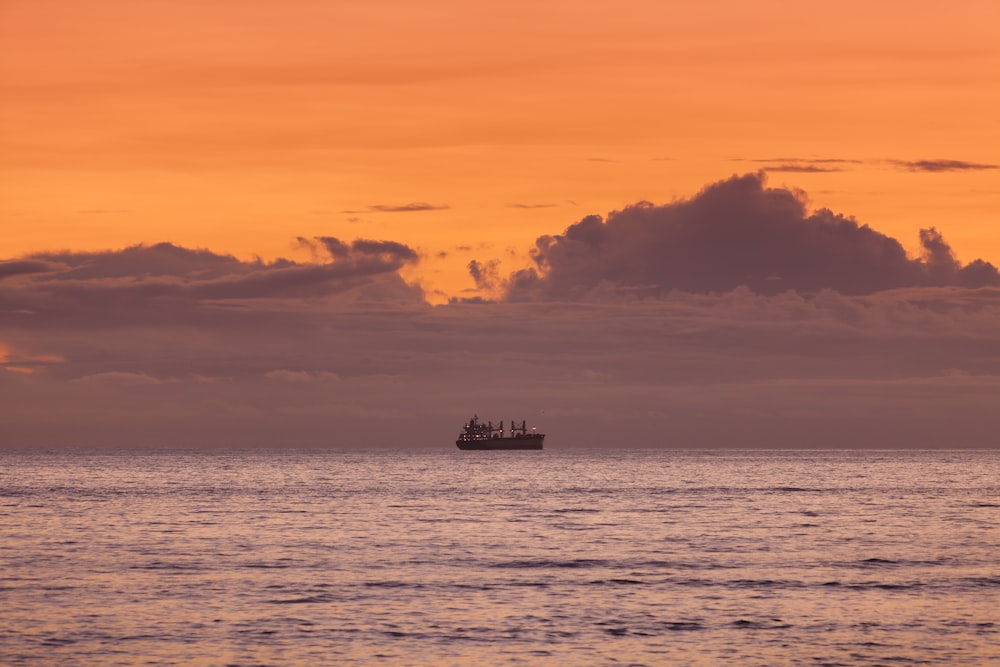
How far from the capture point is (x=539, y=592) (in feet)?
169

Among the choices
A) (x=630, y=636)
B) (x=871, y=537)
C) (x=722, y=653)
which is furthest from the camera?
(x=871, y=537)

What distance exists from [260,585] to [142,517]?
46144mm

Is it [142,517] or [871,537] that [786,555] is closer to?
[871,537]

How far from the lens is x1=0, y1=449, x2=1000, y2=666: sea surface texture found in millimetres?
38688

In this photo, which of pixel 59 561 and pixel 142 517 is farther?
pixel 142 517

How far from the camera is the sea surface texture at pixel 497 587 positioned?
38.7 m

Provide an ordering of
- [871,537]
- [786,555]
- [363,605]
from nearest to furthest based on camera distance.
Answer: [363,605]
[786,555]
[871,537]

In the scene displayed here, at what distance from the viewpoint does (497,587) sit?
2088 inches

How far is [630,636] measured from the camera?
40.8 m

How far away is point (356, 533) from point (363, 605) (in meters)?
33.3

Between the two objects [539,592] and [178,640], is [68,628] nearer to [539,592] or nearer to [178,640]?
[178,640]

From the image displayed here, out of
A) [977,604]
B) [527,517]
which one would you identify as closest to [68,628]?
[977,604]

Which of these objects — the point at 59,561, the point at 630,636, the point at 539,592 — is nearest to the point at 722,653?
the point at 630,636

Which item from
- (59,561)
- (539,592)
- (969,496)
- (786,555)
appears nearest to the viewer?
(539,592)
